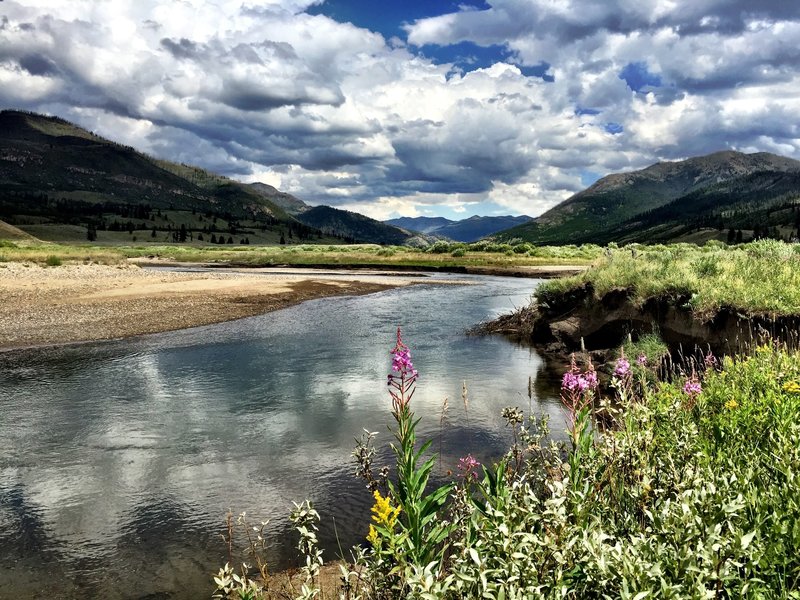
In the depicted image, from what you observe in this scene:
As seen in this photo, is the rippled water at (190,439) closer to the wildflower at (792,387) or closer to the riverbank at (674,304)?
the riverbank at (674,304)

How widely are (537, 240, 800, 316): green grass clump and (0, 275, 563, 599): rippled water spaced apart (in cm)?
566

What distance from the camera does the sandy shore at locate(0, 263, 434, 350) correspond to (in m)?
27.1

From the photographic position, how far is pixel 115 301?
3581 cm

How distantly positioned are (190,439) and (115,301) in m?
27.6

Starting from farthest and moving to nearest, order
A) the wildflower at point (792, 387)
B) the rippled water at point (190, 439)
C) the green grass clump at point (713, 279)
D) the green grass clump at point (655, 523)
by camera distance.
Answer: the green grass clump at point (713, 279)
the rippled water at point (190, 439)
the wildflower at point (792, 387)
the green grass clump at point (655, 523)

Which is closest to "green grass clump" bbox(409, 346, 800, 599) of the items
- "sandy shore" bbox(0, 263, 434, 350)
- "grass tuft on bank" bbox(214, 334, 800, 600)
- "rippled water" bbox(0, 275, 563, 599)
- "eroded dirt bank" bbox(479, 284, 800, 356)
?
"grass tuft on bank" bbox(214, 334, 800, 600)

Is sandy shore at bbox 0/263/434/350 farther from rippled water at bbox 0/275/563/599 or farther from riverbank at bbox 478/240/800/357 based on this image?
riverbank at bbox 478/240/800/357

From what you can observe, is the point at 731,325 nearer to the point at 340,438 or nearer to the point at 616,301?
the point at 616,301

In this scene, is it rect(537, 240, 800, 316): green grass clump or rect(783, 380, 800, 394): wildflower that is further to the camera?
rect(537, 240, 800, 316): green grass clump

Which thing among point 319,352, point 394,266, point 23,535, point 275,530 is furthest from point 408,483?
point 394,266

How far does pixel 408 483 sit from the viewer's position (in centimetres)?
481

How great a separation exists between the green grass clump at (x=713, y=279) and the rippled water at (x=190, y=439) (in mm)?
5655

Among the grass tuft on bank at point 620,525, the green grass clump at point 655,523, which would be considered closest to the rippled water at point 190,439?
the grass tuft on bank at point 620,525

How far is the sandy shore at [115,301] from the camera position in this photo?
27.1 m
